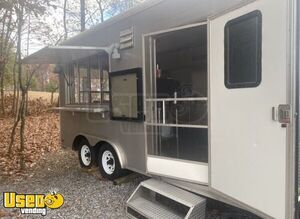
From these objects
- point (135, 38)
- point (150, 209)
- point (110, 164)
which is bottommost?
point (150, 209)

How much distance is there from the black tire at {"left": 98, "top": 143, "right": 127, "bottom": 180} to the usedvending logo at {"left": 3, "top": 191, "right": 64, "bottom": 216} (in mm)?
810

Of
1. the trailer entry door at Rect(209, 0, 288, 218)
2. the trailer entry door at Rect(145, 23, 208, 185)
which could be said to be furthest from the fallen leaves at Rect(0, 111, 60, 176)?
the trailer entry door at Rect(209, 0, 288, 218)

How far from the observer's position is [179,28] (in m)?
3.21

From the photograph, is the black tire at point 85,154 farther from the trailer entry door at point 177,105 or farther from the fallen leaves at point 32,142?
the trailer entry door at point 177,105

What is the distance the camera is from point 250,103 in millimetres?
2480

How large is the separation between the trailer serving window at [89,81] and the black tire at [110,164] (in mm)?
749

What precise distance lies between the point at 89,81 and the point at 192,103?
1.82m

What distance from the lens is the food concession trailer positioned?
223 centimetres

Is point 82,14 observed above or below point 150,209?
above

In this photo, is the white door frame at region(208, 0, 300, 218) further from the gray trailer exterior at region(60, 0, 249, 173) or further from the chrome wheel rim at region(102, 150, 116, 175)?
the chrome wheel rim at region(102, 150, 116, 175)

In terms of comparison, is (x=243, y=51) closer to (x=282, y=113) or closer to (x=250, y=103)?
(x=250, y=103)

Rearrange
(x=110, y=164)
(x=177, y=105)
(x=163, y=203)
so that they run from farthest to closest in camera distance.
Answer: (x=110, y=164) < (x=177, y=105) < (x=163, y=203)

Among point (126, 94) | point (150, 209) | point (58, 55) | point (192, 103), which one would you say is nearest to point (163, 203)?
point (150, 209)

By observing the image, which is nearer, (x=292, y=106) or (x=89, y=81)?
(x=292, y=106)
